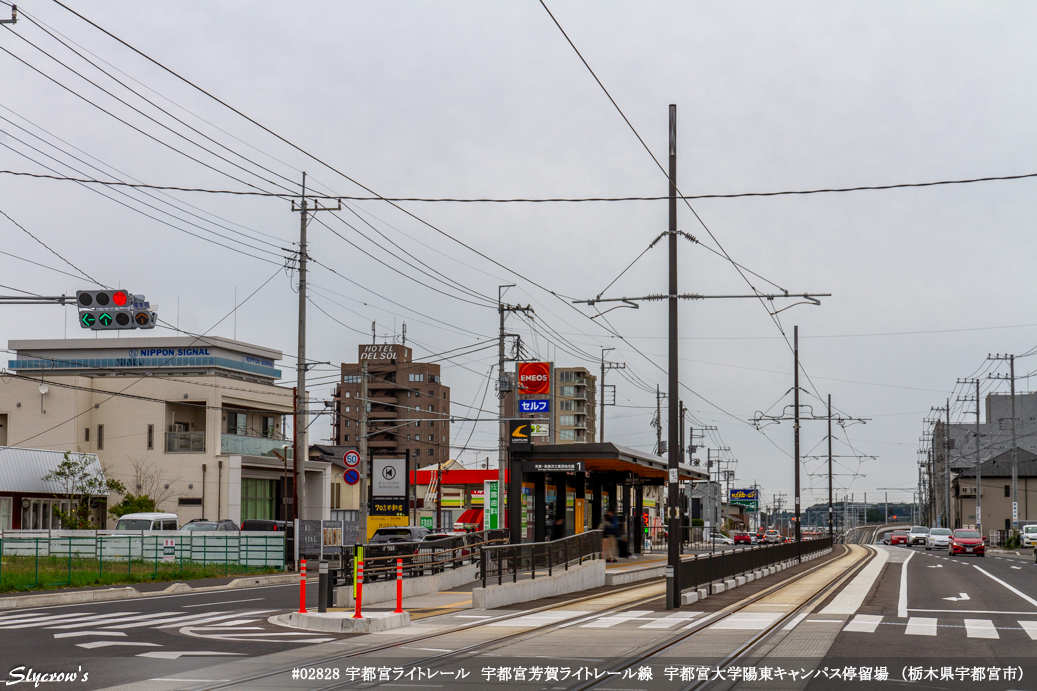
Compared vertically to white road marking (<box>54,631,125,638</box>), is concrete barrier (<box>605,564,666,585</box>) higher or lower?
lower

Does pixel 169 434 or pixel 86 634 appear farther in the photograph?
pixel 169 434

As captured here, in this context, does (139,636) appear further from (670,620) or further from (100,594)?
(100,594)

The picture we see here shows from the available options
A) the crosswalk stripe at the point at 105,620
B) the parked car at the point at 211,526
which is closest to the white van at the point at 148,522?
the parked car at the point at 211,526

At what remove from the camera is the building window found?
2331 inches

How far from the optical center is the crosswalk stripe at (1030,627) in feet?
51.7

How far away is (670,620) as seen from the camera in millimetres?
18109

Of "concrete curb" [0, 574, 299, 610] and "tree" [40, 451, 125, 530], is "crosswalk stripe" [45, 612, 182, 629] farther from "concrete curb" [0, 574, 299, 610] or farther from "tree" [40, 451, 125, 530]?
"tree" [40, 451, 125, 530]

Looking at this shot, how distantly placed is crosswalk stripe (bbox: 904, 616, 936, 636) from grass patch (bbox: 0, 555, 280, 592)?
19.3 meters

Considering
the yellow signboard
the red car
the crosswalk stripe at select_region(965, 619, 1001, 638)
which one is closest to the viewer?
the crosswalk stripe at select_region(965, 619, 1001, 638)

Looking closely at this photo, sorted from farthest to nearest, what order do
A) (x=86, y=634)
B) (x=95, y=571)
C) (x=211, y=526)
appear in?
(x=211, y=526), (x=95, y=571), (x=86, y=634)

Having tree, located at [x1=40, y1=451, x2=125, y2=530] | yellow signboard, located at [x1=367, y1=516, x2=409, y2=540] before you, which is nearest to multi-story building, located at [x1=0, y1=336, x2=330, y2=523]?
tree, located at [x1=40, y1=451, x2=125, y2=530]

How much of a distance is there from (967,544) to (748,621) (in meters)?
43.4

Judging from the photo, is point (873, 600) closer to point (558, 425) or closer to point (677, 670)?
point (677, 670)

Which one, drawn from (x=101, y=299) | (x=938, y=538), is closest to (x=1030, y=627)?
(x=101, y=299)
